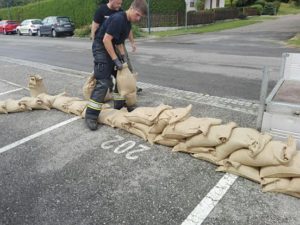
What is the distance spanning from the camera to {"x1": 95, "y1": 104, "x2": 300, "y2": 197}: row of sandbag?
3053 millimetres

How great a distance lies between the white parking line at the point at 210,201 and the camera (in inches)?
109

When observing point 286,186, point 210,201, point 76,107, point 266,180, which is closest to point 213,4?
point 76,107

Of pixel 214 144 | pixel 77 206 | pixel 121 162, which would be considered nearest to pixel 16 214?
pixel 77 206

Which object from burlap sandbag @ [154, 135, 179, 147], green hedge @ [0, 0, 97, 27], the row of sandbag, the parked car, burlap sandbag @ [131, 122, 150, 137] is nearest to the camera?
the row of sandbag

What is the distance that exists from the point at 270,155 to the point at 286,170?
0.20 m

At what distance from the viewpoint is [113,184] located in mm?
3363

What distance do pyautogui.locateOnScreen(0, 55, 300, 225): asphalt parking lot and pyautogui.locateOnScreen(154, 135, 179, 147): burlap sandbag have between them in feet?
0.21

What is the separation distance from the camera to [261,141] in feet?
10.6

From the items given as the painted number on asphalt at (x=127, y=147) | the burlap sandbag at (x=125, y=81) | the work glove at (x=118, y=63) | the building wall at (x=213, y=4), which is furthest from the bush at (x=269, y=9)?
the painted number on asphalt at (x=127, y=147)

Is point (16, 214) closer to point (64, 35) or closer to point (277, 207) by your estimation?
point (277, 207)

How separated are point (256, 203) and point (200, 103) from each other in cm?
312

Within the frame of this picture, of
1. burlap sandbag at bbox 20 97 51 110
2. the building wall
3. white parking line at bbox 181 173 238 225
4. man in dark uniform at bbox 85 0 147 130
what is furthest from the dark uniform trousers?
the building wall

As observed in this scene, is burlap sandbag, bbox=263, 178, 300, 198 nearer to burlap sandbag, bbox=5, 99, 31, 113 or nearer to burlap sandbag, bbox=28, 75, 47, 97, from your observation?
burlap sandbag, bbox=5, 99, 31, 113

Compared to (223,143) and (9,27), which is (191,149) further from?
(9,27)
